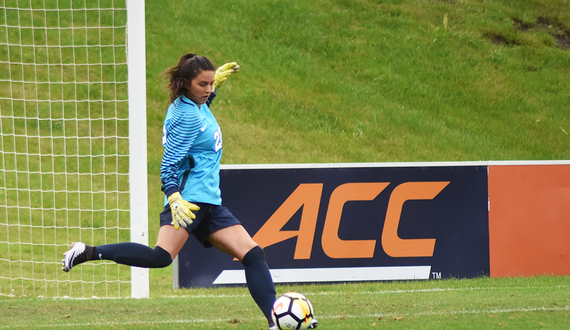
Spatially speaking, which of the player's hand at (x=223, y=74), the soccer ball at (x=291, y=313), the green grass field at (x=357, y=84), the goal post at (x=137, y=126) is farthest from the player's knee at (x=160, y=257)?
the green grass field at (x=357, y=84)

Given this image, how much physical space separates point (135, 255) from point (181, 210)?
460 millimetres

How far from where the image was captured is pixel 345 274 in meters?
7.33

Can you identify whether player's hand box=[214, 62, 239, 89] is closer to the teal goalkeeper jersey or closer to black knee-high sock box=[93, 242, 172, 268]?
the teal goalkeeper jersey

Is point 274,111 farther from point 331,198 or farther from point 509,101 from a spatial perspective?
point 331,198

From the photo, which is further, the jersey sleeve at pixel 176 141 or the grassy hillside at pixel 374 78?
the grassy hillside at pixel 374 78

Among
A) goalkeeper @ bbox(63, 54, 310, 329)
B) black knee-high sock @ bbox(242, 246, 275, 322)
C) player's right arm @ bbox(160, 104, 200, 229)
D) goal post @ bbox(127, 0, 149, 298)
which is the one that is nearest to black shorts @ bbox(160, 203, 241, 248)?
goalkeeper @ bbox(63, 54, 310, 329)

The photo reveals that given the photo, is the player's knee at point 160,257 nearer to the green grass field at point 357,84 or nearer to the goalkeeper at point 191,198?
the goalkeeper at point 191,198

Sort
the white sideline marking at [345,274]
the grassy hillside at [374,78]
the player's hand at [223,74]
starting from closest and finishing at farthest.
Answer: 1. the player's hand at [223,74]
2. the white sideline marking at [345,274]
3. the grassy hillside at [374,78]

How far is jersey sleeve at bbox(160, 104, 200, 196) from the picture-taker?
12.4 feet

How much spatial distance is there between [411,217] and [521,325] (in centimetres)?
309

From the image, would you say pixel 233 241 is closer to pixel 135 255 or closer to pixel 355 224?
pixel 135 255

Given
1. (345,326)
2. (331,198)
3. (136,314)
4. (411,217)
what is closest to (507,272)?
(411,217)

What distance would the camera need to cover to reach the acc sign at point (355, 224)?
727cm

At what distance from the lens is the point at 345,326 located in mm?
4418
